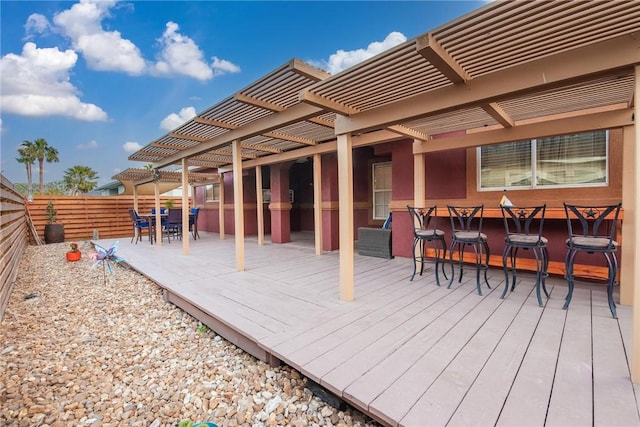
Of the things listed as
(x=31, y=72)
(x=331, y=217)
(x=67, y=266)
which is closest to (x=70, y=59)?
(x=31, y=72)

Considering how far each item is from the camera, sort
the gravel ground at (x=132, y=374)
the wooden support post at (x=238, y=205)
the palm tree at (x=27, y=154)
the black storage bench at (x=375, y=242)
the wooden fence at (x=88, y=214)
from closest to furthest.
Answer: the gravel ground at (x=132, y=374), the wooden support post at (x=238, y=205), the black storage bench at (x=375, y=242), the wooden fence at (x=88, y=214), the palm tree at (x=27, y=154)

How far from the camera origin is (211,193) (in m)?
10.6

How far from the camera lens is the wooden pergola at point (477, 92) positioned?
5.28 ft

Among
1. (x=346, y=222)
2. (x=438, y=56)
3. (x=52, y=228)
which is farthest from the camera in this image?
(x=52, y=228)

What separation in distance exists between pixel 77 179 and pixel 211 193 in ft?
52.8

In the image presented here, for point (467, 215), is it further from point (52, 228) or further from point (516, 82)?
point (52, 228)

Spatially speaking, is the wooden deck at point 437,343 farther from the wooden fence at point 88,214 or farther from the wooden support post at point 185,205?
the wooden fence at point 88,214

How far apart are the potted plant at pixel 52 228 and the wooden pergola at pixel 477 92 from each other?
7.75 meters

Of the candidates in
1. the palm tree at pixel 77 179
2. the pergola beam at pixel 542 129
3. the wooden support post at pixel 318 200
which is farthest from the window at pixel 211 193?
the palm tree at pixel 77 179

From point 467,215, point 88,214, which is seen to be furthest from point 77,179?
point 467,215

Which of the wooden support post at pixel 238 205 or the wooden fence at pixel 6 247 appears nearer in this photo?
the wooden fence at pixel 6 247

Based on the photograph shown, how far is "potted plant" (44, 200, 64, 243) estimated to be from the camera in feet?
30.0

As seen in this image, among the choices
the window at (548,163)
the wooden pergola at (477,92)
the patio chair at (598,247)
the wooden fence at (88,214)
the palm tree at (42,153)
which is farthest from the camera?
the palm tree at (42,153)

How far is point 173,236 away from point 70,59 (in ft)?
43.6
